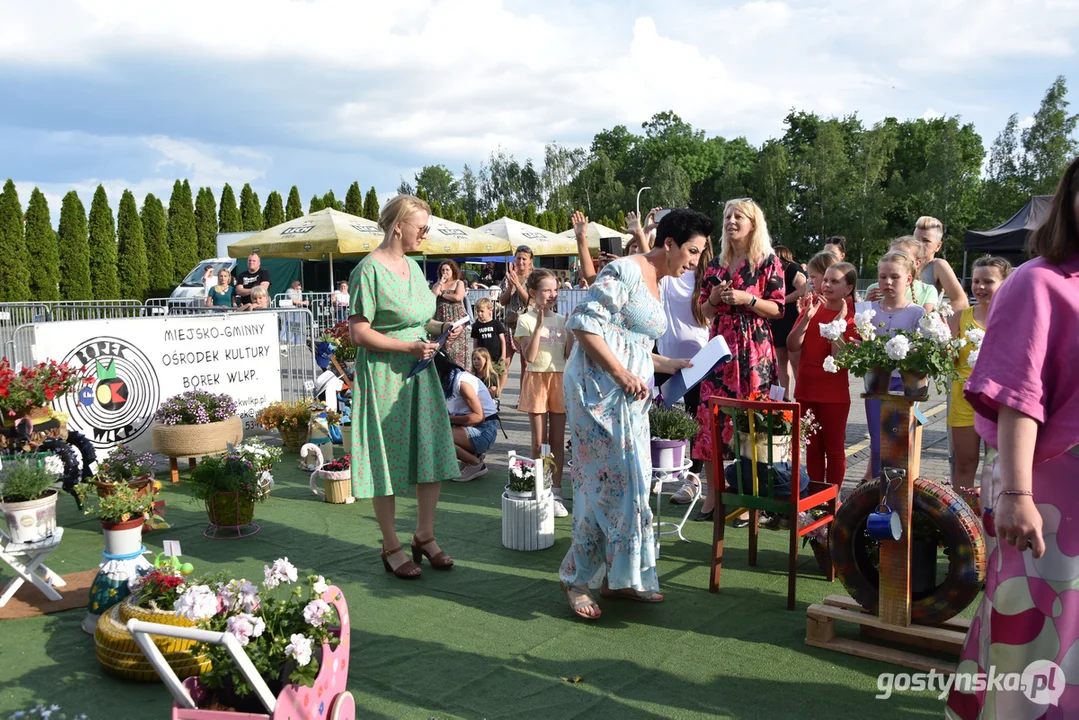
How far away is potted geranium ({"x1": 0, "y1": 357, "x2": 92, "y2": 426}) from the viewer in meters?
4.87

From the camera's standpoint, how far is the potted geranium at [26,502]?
4.11m

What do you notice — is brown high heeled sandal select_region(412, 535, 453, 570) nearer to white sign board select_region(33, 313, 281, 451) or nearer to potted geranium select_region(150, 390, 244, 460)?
potted geranium select_region(150, 390, 244, 460)

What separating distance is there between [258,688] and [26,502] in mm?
2499

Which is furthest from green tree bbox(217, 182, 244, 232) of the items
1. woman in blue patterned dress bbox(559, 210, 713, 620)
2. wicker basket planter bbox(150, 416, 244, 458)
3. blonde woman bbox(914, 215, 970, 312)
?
woman in blue patterned dress bbox(559, 210, 713, 620)

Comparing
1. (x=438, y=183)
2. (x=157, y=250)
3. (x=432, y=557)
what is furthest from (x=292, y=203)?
(x=438, y=183)

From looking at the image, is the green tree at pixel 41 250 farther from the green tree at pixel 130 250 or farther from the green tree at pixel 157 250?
the green tree at pixel 157 250

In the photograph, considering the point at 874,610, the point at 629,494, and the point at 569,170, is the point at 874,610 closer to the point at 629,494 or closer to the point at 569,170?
the point at 629,494

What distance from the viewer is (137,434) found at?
7.24m

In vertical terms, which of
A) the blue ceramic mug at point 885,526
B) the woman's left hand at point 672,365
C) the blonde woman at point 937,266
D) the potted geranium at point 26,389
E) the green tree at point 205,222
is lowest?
the blue ceramic mug at point 885,526

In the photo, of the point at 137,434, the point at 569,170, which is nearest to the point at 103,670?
the point at 137,434

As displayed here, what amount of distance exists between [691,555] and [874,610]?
148 cm

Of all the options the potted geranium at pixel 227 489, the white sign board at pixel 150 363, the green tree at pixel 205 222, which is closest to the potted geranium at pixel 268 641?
the potted geranium at pixel 227 489

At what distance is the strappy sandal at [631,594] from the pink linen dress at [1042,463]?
2044mm

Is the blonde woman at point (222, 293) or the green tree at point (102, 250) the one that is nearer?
the blonde woman at point (222, 293)
